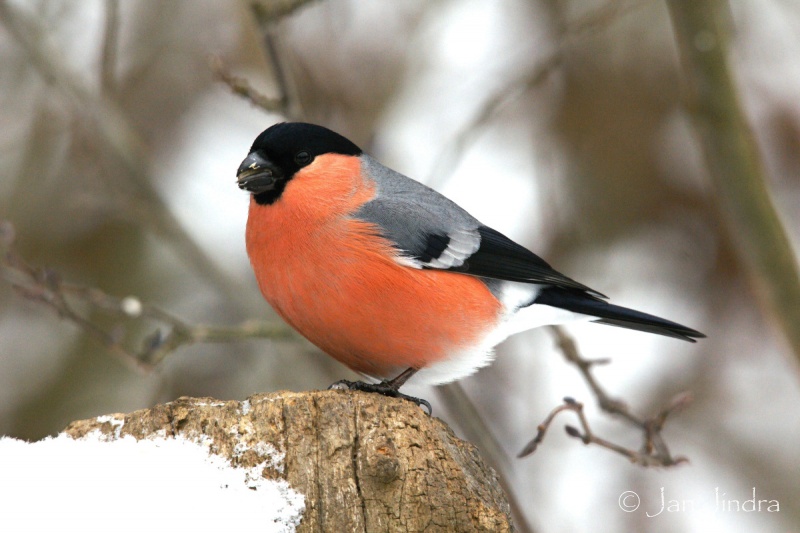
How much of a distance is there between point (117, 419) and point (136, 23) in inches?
178

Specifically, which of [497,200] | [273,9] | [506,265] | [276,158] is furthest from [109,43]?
[497,200]

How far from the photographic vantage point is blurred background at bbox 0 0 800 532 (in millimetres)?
5660

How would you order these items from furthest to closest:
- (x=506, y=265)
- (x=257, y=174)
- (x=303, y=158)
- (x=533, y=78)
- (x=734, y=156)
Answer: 1. (x=533, y=78)
2. (x=506, y=265)
3. (x=303, y=158)
4. (x=257, y=174)
5. (x=734, y=156)

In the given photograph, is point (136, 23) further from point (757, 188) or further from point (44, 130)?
point (757, 188)

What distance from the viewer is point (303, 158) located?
4031 millimetres

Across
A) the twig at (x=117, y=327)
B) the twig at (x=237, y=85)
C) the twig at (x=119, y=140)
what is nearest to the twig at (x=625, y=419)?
the twig at (x=117, y=327)

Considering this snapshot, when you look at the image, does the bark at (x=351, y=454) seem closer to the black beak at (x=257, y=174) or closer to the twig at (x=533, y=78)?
the black beak at (x=257, y=174)

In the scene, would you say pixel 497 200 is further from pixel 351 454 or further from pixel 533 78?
pixel 351 454

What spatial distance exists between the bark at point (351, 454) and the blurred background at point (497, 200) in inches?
108

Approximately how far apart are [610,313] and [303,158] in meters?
1.70

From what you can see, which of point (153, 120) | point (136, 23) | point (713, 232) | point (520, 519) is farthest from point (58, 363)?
point (713, 232)

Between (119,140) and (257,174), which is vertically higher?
(119,140)

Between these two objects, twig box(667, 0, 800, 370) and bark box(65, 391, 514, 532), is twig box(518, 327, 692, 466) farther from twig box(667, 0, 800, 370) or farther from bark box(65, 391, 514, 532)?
bark box(65, 391, 514, 532)

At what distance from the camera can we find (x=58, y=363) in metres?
6.29
